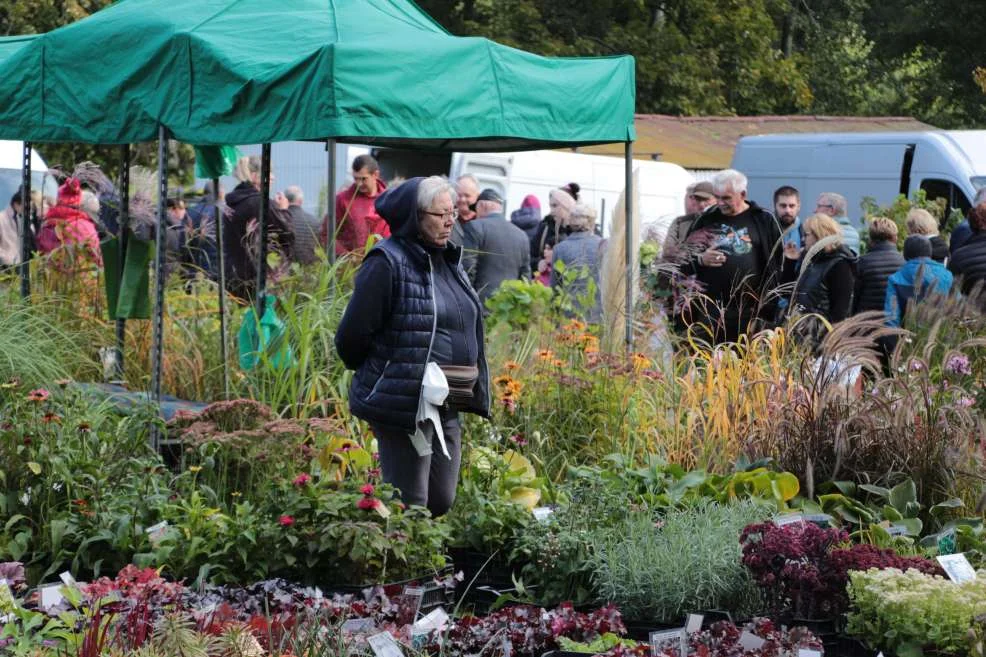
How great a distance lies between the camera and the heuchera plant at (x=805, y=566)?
4.62m

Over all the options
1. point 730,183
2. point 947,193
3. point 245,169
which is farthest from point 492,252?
point 947,193

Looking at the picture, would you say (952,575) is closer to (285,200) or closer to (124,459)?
(124,459)

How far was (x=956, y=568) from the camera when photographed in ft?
15.6

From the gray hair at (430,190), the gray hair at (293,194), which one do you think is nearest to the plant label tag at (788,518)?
the gray hair at (430,190)

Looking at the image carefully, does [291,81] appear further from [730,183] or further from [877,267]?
[877,267]

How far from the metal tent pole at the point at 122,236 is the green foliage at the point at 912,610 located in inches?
192

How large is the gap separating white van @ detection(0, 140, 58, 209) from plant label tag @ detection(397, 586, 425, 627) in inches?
412

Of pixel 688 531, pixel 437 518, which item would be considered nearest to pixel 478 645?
pixel 688 531

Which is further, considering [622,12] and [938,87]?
[938,87]

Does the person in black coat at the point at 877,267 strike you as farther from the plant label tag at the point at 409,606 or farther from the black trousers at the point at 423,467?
the plant label tag at the point at 409,606

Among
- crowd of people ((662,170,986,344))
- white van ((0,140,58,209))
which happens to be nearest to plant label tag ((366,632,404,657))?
crowd of people ((662,170,986,344))

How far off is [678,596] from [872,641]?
62cm

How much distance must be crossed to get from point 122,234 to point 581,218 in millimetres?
3132

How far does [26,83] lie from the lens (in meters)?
8.20
